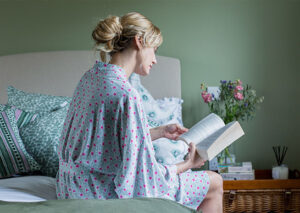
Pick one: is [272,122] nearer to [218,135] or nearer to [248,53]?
[248,53]

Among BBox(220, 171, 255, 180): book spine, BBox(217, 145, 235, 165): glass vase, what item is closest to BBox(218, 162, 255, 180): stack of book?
BBox(220, 171, 255, 180): book spine

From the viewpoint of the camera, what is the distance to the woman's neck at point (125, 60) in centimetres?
170

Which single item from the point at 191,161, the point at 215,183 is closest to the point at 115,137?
the point at 191,161

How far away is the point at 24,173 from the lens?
7.20ft

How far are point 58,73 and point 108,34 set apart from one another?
4.43ft

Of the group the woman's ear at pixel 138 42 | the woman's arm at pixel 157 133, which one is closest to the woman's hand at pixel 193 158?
the woman's arm at pixel 157 133

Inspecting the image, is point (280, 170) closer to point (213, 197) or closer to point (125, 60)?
point (213, 197)

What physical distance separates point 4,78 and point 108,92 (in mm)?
1699

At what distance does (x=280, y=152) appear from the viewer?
9.84ft

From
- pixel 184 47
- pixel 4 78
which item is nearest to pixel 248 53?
pixel 184 47

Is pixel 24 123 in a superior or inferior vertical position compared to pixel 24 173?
superior

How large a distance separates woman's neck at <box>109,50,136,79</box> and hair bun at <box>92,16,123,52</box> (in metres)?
0.04

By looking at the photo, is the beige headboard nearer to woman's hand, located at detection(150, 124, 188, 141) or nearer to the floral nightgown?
woman's hand, located at detection(150, 124, 188, 141)

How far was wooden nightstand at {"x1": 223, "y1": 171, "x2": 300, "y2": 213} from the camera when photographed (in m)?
2.54
